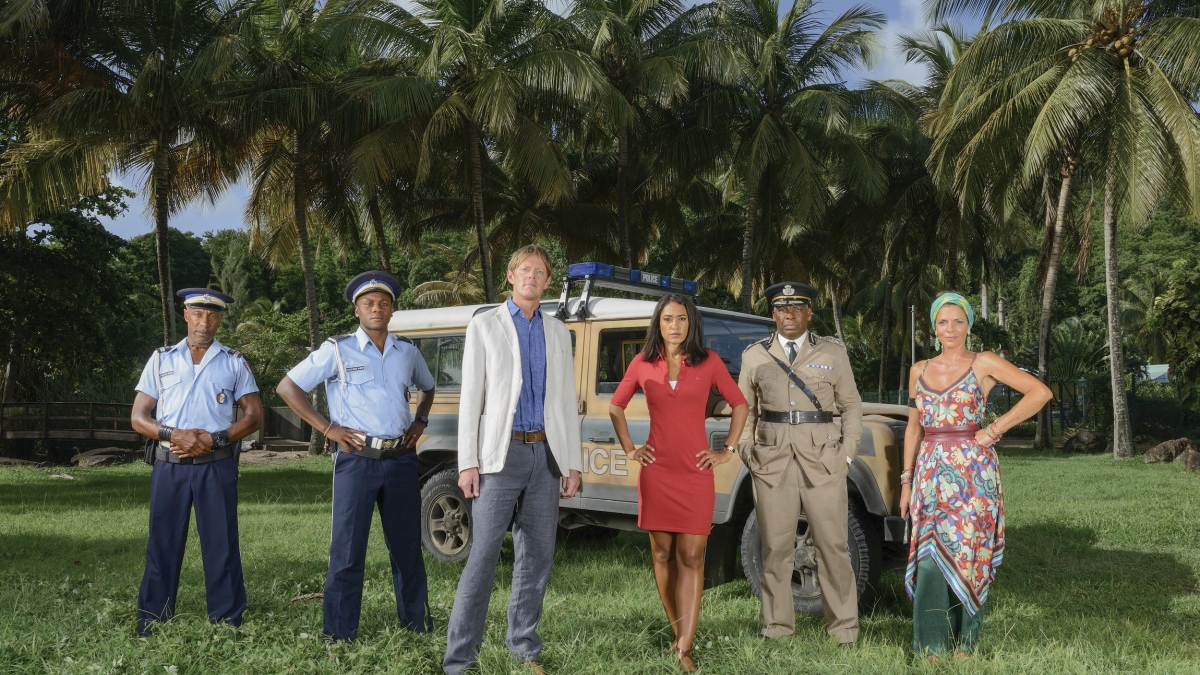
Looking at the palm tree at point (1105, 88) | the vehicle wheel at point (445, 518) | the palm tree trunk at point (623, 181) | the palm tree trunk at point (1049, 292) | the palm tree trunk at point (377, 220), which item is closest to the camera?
the vehicle wheel at point (445, 518)

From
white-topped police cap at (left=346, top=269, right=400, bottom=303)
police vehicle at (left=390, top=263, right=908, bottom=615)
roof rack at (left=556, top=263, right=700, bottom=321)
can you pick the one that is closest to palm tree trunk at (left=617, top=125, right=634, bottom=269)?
police vehicle at (left=390, top=263, right=908, bottom=615)

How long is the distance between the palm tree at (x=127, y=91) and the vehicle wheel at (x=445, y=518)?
439 inches

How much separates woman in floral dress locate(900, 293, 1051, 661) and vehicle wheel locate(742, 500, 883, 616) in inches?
33.4

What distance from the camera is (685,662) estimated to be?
4.68 meters

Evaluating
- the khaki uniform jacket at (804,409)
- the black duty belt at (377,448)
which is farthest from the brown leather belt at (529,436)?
the khaki uniform jacket at (804,409)

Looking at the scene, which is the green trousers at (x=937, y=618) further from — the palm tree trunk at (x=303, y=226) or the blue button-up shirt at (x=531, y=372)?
the palm tree trunk at (x=303, y=226)

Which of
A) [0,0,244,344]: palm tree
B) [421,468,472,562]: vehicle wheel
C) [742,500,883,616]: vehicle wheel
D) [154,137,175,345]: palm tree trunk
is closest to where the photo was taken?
[742,500,883,616]: vehicle wheel

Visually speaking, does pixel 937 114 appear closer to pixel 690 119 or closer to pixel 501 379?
pixel 690 119

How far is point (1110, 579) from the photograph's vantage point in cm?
728

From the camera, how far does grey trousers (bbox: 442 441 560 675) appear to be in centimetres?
434

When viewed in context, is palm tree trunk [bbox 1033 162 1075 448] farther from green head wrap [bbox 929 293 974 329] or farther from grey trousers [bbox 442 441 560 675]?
grey trousers [bbox 442 441 560 675]

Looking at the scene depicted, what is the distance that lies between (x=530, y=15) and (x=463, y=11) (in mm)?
1405

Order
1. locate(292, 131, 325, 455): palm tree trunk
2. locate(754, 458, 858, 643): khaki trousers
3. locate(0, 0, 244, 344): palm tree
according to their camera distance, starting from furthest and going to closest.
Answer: locate(292, 131, 325, 455): palm tree trunk → locate(0, 0, 244, 344): palm tree → locate(754, 458, 858, 643): khaki trousers

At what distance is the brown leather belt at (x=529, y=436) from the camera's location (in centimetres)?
441
